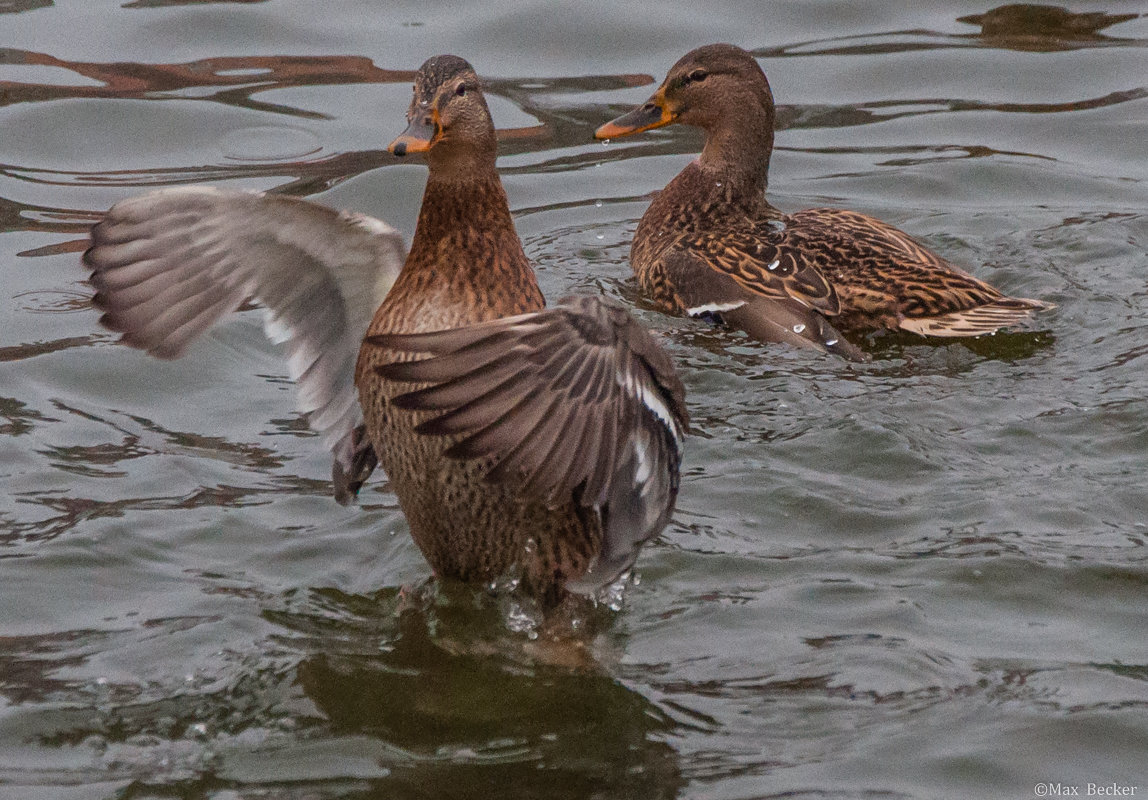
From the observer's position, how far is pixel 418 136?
4.49 meters

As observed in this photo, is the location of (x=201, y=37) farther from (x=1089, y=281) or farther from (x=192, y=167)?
(x=1089, y=281)

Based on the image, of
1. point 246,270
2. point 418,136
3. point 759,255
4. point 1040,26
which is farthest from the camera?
point 1040,26

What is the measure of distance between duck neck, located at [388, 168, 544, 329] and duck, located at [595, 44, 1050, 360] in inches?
87.6

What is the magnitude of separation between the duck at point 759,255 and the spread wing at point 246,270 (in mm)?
2228

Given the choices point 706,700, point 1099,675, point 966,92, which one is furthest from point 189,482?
point 966,92

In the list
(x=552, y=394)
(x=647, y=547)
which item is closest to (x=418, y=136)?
(x=552, y=394)

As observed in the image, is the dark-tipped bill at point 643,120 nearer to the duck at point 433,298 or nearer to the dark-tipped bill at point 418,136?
the duck at point 433,298

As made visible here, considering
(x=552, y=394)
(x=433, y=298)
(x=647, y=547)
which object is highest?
(x=433, y=298)

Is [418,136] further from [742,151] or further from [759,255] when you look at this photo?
[742,151]

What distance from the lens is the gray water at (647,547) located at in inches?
165

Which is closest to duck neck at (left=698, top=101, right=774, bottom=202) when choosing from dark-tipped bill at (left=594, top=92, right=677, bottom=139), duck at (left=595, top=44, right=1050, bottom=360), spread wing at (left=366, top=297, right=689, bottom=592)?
duck at (left=595, top=44, right=1050, bottom=360)

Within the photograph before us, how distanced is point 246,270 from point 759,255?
2.89 m

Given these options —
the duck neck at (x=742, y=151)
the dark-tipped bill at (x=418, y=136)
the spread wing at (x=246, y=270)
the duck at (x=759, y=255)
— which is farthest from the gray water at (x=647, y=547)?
the dark-tipped bill at (x=418, y=136)

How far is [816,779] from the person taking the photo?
4.01 meters
